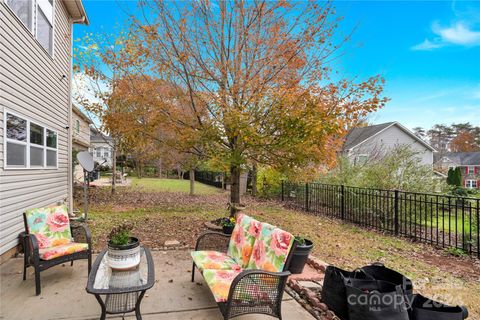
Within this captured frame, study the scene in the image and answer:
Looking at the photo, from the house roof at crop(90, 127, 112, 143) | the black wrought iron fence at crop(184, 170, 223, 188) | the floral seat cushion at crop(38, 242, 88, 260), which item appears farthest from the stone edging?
the black wrought iron fence at crop(184, 170, 223, 188)

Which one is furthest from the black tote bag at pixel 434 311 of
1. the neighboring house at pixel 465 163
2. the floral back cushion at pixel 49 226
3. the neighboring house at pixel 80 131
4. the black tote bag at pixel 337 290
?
the neighboring house at pixel 465 163

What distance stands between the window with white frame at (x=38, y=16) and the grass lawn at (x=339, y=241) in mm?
4657

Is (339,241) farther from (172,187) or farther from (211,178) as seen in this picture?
(211,178)

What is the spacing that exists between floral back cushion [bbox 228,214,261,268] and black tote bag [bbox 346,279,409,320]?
46.4 inches

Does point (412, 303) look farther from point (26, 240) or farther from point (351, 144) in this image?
point (351, 144)

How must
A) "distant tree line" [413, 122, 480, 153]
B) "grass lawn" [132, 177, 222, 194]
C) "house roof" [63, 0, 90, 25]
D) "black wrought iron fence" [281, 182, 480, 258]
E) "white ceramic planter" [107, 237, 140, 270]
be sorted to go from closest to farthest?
"white ceramic planter" [107, 237, 140, 270]
"black wrought iron fence" [281, 182, 480, 258]
"house roof" [63, 0, 90, 25]
"grass lawn" [132, 177, 222, 194]
"distant tree line" [413, 122, 480, 153]

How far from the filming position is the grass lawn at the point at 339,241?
4043 millimetres

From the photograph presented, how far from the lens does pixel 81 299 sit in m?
3.25

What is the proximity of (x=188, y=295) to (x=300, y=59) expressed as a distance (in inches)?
211

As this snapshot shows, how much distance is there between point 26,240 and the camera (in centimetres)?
378

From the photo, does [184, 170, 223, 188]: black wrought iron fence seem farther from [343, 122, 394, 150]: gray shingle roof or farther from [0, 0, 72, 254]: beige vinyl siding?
[0, 0, 72, 254]: beige vinyl siding

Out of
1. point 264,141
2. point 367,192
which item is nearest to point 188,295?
point 264,141

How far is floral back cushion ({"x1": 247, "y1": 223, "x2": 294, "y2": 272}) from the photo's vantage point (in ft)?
9.32

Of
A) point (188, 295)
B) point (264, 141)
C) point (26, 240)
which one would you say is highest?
point (264, 141)
